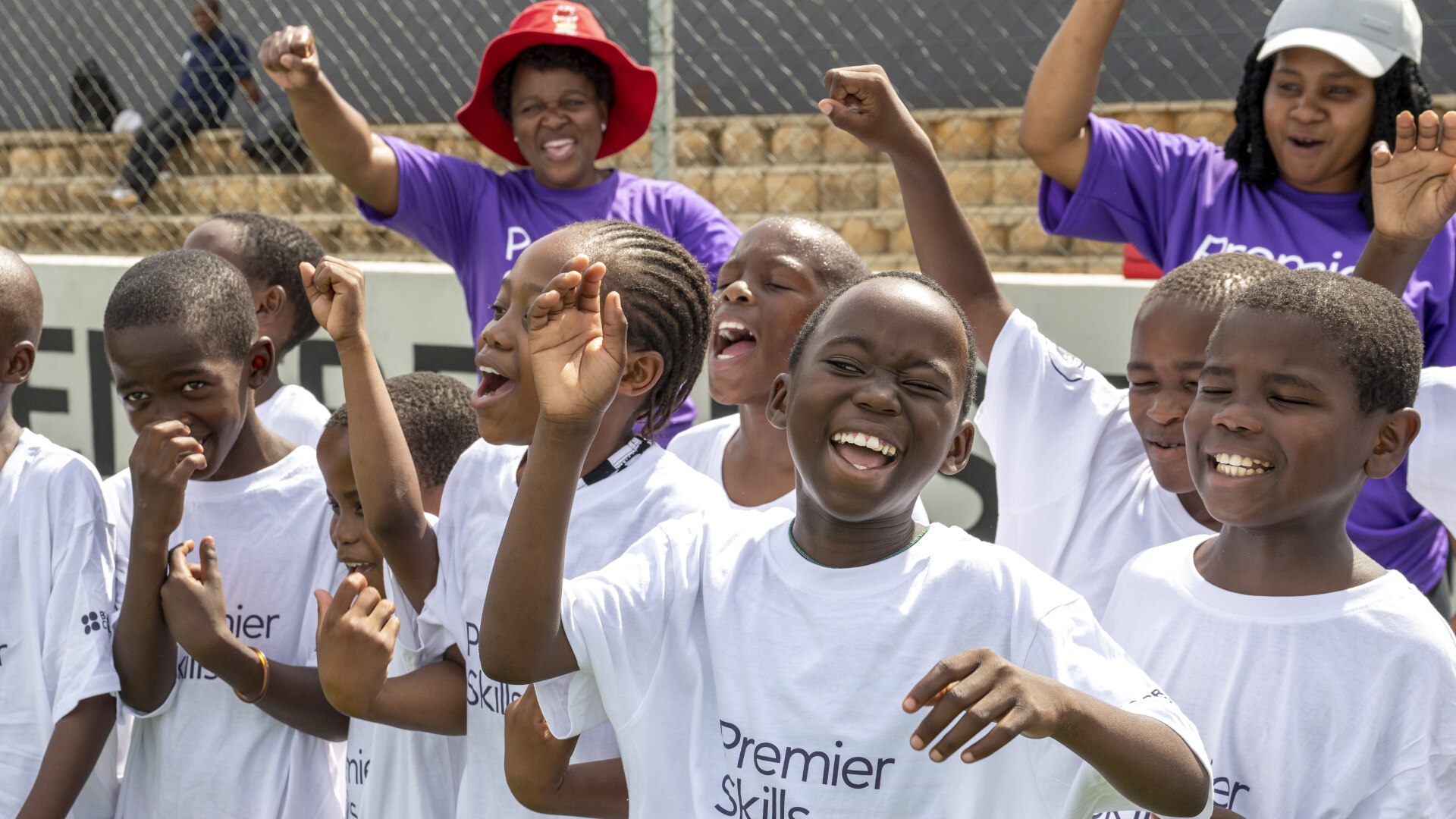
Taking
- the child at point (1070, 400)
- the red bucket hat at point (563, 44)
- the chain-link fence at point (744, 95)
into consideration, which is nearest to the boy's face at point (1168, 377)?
the child at point (1070, 400)

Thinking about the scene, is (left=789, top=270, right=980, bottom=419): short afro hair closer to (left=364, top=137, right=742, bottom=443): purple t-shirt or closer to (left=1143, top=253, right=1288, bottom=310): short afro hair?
(left=1143, top=253, right=1288, bottom=310): short afro hair

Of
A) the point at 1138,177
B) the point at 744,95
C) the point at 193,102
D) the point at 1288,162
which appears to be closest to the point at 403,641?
the point at 1138,177

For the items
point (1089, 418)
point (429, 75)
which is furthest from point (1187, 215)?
point (429, 75)

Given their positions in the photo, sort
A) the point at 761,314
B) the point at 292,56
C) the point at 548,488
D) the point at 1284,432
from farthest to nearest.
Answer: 1. the point at 292,56
2. the point at 761,314
3. the point at 1284,432
4. the point at 548,488

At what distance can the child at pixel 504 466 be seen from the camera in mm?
2004

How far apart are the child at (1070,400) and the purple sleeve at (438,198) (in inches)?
54.7

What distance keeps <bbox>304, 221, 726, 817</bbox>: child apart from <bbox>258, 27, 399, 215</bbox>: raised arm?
1294mm

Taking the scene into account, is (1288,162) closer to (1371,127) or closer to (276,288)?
(1371,127)

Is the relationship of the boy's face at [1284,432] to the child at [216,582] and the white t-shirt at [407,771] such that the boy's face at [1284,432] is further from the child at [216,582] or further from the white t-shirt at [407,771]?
the child at [216,582]

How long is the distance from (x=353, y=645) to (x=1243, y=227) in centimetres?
183

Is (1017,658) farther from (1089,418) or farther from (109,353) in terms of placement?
(109,353)

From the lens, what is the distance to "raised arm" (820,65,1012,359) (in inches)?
95.2

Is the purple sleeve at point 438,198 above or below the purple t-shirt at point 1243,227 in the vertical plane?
below

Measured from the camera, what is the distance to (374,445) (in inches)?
83.6
